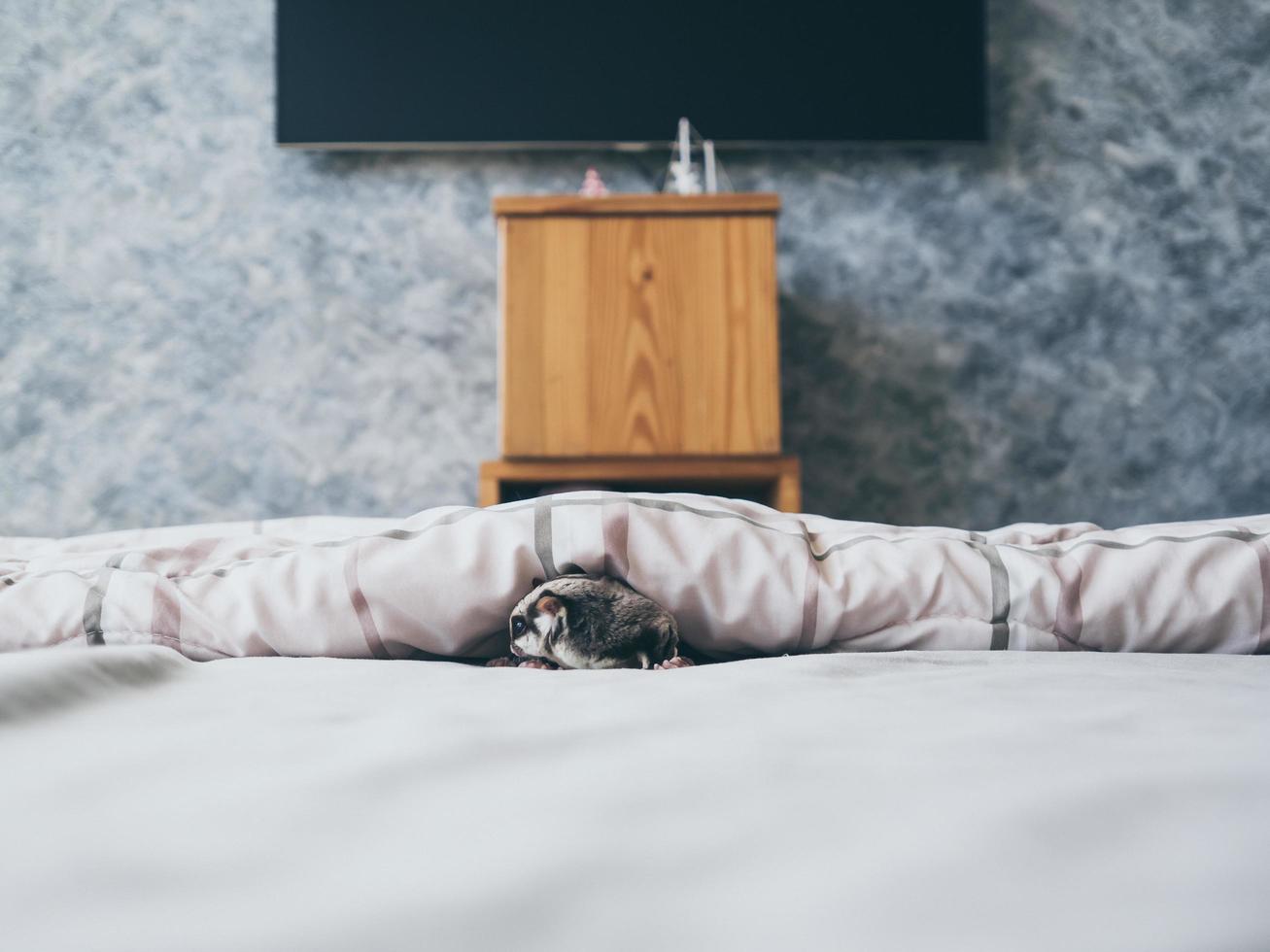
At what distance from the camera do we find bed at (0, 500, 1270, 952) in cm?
22

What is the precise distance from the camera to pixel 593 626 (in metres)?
0.70

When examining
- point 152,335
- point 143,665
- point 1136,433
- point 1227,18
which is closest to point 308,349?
point 152,335

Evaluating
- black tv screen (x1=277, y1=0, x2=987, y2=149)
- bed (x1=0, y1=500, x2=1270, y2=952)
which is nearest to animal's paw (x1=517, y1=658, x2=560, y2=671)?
bed (x1=0, y1=500, x2=1270, y2=952)

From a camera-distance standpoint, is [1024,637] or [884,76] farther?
[884,76]

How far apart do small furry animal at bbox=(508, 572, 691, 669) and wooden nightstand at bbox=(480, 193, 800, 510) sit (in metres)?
0.94

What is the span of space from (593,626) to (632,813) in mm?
420

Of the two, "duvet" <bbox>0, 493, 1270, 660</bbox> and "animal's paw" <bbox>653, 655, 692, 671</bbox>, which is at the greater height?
"duvet" <bbox>0, 493, 1270, 660</bbox>

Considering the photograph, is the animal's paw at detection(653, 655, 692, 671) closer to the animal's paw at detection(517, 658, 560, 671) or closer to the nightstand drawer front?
the animal's paw at detection(517, 658, 560, 671)

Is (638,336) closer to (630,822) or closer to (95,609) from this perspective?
(95,609)

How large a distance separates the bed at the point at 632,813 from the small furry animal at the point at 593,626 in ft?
0.65

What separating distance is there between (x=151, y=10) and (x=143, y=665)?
Answer: 2.27 metres

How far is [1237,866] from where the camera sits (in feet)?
0.77

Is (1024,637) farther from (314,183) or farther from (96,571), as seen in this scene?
(314,183)

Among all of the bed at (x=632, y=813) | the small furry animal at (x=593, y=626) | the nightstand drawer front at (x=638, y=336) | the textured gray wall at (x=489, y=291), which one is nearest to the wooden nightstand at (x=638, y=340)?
the nightstand drawer front at (x=638, y=336)
